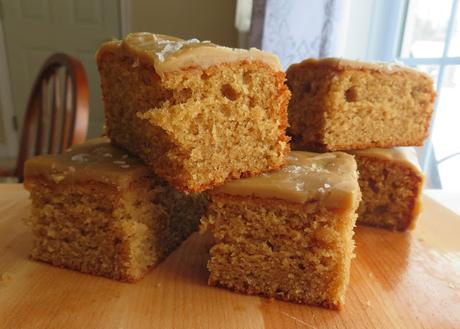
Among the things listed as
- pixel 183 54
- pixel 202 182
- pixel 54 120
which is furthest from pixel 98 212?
pixel 54 120

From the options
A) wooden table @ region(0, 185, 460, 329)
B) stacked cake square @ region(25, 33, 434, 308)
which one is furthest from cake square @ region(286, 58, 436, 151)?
wooden table @ region(0, 185, 460, 329)

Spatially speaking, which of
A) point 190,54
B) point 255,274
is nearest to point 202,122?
point 190,54

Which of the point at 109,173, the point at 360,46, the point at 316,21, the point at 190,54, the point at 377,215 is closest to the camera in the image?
the point at 190,54

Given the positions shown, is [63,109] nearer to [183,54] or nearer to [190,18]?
[183,54]

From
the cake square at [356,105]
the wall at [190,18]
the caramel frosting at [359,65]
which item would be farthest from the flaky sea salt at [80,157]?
the wall at [190,18]

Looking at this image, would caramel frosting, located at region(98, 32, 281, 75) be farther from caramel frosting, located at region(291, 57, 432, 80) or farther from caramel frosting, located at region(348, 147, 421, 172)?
caramel frosting, located at region(348, 147, 421, 172)

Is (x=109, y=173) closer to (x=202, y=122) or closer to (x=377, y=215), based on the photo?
(x=202, y=122)
